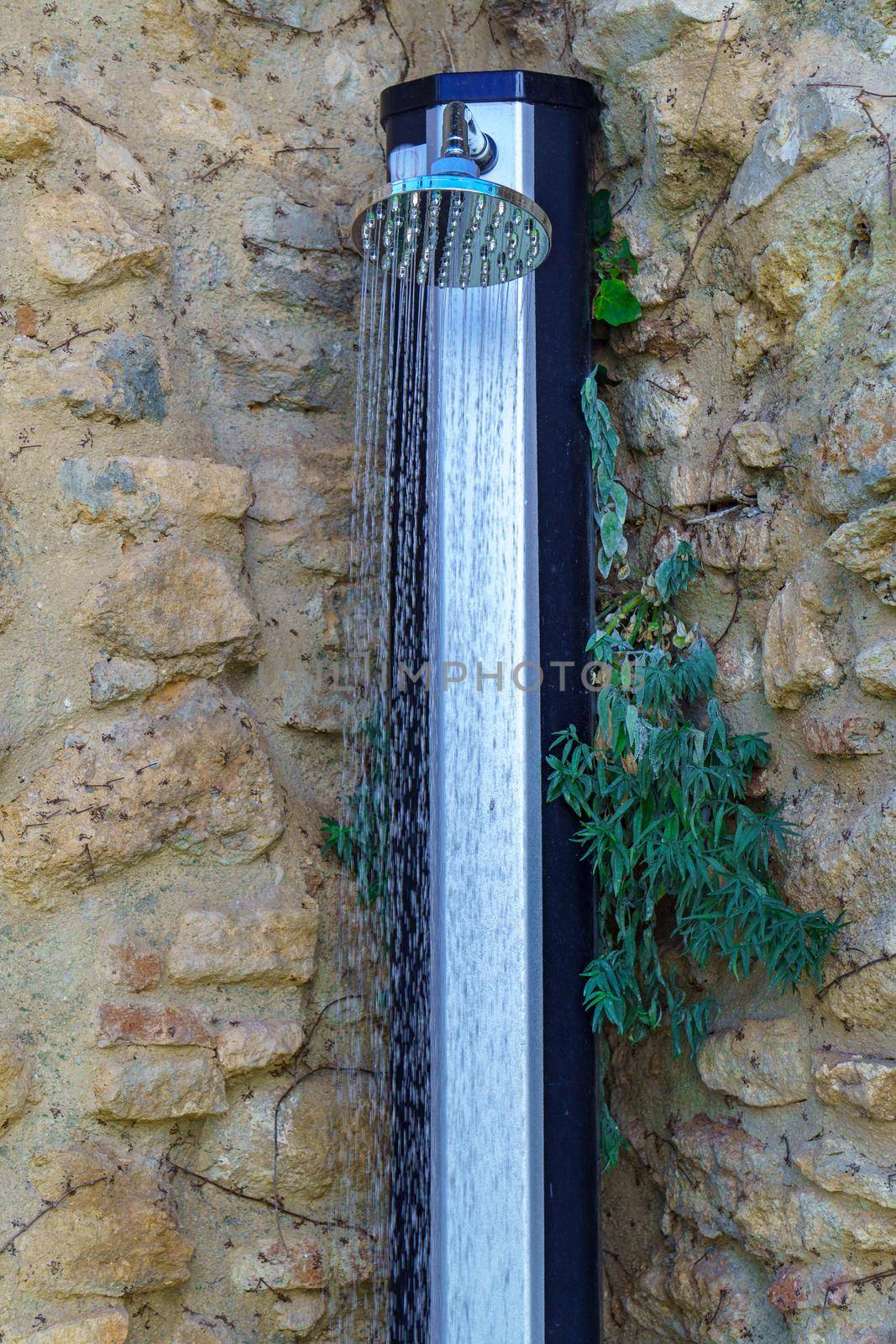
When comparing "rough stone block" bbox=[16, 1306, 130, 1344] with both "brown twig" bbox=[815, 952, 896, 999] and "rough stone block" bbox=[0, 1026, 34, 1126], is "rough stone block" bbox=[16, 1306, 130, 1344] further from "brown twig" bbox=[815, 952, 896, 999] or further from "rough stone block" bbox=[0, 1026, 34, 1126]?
"brown twig" bbox=[815, 952, 896, 999]

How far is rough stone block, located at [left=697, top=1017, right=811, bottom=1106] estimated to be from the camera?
206 centimetres

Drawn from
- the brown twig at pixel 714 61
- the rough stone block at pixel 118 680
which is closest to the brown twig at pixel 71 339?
the rough stone block at pixel 118 680

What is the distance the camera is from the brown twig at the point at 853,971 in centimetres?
195

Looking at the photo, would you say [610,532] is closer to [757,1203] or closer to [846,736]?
[846,736]

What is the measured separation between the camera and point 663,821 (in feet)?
6.98

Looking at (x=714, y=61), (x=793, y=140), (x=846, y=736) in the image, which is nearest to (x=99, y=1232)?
(x=846, y=736)

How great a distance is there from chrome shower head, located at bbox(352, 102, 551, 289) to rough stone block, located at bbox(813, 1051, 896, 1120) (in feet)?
3.98

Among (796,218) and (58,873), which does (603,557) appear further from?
(58,873)

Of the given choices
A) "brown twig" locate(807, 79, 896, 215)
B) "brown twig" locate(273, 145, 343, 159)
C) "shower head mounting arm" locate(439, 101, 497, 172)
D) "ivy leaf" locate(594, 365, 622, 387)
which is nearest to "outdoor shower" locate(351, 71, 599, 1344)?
"shower head mounting arm" locate(439, 101, 497, 172)

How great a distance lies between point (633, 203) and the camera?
2.41m

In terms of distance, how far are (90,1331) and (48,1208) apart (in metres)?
0.18

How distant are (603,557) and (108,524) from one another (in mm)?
821

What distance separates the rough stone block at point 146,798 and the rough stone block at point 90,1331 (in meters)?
0.61

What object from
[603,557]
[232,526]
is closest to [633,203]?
[603,557]
